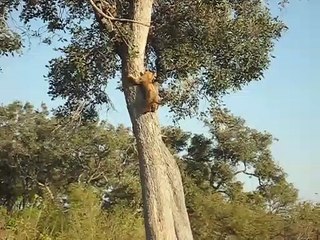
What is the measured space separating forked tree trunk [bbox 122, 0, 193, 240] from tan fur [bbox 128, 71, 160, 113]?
0.10 metres

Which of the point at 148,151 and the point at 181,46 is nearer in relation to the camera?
the point at 148,151

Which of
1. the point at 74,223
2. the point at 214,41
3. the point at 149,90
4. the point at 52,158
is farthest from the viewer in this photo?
the point at 52,158

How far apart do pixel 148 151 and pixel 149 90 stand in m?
0.74

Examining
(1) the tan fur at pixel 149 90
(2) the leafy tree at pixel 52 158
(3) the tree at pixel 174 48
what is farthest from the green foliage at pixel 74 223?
(2) the leafy tree at pixel 52 158

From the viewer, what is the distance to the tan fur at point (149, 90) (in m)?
7.62

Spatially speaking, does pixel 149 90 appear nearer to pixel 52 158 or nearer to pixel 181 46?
pixel 181 46

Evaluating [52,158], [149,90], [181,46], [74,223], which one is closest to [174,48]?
[181,46]

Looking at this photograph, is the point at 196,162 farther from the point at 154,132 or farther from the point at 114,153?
the point at 154,132

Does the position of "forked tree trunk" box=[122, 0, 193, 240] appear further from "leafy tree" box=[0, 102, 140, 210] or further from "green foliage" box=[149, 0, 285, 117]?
"leafy tree" box=[0, 102, 140, 210]

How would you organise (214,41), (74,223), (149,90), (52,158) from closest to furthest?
(149,90) → (214,41) → (74,223) → (52,158)

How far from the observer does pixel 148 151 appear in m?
7.68

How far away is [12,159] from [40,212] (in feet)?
50.7

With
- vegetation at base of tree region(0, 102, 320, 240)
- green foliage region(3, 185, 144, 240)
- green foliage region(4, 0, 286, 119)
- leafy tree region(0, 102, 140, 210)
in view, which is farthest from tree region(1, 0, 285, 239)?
leafy tree region(0, 102, 140, 210)

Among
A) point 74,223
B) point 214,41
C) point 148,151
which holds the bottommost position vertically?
point 148,151
